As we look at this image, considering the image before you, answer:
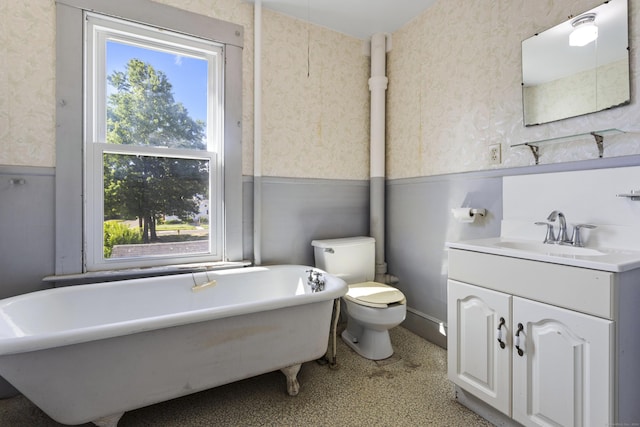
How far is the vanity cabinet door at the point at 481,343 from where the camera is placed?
131 centimetres

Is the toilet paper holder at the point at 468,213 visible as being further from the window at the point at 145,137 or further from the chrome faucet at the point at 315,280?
the window at the point at 145,137

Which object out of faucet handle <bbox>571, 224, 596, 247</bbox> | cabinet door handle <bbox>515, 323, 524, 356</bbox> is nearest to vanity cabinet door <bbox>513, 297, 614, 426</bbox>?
cabinet door handle <bbox>515, 323, 524, 356</bbox>

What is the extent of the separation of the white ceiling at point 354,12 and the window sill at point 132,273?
1.91 meters

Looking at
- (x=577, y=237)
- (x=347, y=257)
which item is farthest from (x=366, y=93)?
(x=577, y=237)

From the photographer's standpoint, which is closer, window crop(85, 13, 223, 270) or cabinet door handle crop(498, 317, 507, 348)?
cabinet door handle crop(498, 317, 507, 348)

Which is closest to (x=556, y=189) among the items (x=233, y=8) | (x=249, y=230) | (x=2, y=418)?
(x=249, y=230)

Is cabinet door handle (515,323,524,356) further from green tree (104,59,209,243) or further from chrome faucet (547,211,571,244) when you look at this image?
green tree (104,59,209,243)

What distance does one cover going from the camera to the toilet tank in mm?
2285

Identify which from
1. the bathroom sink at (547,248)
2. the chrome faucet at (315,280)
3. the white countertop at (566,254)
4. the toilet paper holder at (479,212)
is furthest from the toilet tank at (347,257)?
the bathroom sink at (547,248)

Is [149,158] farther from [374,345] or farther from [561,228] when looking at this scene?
[561,228]

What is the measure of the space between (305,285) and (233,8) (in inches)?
80.1

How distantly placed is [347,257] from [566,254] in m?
1.36

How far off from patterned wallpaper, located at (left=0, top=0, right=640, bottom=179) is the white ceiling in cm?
7

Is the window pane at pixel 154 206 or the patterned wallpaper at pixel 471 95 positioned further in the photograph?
the window pane at pixel 154 206
